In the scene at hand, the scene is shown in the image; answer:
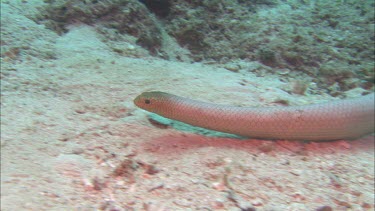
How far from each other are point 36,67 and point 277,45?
395 cm

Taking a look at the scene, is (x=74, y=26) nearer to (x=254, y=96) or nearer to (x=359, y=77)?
(x=254, y=96)

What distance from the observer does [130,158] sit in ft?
6.62

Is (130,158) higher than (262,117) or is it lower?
lower

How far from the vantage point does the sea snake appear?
98.7 inches

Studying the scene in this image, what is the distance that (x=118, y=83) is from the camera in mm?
3145

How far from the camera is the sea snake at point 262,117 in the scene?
8.22ft

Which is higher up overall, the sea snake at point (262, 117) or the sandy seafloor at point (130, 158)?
the sea snake at point (262, 117)

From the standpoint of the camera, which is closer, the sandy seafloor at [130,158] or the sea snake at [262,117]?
the sandy seafloor at [130,158]

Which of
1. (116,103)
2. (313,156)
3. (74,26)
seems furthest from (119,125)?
(74,26)

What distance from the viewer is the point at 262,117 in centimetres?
250

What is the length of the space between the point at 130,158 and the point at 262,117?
1239 mm

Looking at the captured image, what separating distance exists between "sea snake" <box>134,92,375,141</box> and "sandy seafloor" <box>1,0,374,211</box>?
0.41 feet

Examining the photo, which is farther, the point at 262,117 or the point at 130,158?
the point at 262,117

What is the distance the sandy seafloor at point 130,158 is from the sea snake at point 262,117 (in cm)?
12
